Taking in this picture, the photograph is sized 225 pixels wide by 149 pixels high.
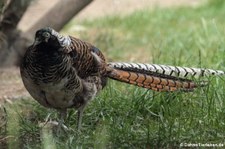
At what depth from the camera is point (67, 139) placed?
532 cm

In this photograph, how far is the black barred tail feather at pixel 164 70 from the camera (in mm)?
5812

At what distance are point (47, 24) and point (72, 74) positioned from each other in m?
3.25

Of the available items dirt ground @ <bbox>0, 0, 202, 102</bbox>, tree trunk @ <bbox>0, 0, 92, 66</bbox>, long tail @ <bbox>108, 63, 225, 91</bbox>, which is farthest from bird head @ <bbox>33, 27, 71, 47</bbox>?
dirt ground @ <bbox>0, 0, 202, 102</bbox>

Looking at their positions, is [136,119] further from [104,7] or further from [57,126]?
[104,7]

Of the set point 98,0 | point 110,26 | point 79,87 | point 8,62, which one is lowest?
point 79,87

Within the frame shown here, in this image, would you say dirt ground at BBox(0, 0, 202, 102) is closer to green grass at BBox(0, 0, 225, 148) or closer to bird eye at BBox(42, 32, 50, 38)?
green grass at BBox(0, 0, 225, 148)

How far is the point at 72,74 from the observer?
203 inches

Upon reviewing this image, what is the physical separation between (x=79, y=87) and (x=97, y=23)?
5.66m

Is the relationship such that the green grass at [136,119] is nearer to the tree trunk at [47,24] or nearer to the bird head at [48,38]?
the bird head at [48,38]

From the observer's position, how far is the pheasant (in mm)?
5020

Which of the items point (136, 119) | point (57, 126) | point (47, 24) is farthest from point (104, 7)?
point (57, 126)

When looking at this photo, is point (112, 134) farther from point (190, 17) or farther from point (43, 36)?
point (190, 17)

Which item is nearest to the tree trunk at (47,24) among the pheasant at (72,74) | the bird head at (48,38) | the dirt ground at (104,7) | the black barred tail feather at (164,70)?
the dirt ground at (104,7)

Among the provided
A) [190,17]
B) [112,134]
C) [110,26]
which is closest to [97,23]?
[110,26]
